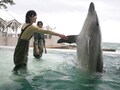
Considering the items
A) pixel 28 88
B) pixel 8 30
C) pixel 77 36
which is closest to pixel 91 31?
pixel 77 36

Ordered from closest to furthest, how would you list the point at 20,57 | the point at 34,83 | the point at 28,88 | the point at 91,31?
the point at 28,88
the point at 34,83
the point at 20,57
the point at 91,31

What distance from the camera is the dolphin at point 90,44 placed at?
7977mm

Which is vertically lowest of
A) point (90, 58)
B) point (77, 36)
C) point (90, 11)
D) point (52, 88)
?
point (52, 88)

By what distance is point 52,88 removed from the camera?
6500 mm

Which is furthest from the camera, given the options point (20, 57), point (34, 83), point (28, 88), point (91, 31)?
point (91, 31)

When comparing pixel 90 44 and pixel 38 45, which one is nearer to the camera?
pixel 90 44

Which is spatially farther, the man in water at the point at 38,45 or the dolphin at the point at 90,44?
the man in water at the point at 38,45

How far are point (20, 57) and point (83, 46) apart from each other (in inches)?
72.9

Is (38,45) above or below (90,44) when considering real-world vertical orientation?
below

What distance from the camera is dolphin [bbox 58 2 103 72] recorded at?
798cm

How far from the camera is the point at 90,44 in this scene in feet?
26.3

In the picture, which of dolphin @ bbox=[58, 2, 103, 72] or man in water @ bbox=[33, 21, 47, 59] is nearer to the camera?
dolphin @ bbox=[58, 2, 103, 72]

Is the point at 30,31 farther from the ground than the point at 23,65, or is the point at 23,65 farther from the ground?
the point at 30,31

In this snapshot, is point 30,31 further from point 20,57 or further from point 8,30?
point 8,30
